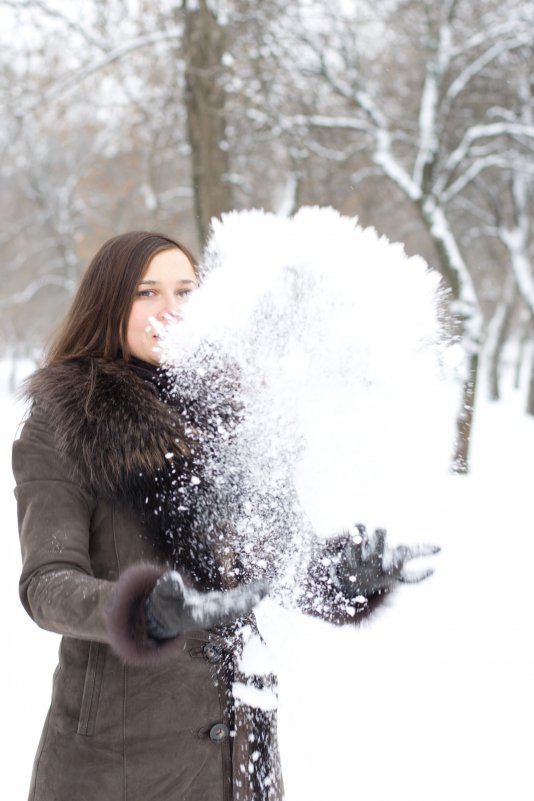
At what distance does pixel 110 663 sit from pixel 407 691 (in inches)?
119

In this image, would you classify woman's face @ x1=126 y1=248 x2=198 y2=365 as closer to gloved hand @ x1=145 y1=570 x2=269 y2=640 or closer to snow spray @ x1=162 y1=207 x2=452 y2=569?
snow spray @ x1=162 y1=207 x2=452 y2=569

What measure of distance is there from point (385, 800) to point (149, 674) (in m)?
2.06

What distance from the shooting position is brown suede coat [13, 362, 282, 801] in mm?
1434

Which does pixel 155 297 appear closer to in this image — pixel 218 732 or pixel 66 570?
pixel 66 570

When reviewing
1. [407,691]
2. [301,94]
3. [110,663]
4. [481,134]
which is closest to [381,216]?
[481,134]

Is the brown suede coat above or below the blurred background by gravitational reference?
below

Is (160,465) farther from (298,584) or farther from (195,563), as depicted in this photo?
(298,584)

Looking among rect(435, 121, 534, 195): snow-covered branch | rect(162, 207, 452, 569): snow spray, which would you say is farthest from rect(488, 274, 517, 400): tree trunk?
rect(162, 207, 452, 569): snow spray

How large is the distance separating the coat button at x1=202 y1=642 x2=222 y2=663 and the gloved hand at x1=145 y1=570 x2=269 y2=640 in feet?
1.20

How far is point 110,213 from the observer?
20500 millimetres

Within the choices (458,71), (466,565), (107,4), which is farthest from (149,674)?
(458,71)

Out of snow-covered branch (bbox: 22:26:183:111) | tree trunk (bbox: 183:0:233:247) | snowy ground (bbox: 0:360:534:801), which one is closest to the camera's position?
snowy ground (bbox: 0:360:534:801)

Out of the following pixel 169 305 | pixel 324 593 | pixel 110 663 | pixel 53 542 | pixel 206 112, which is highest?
pixel 206 112

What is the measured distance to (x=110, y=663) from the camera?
1.46 m
